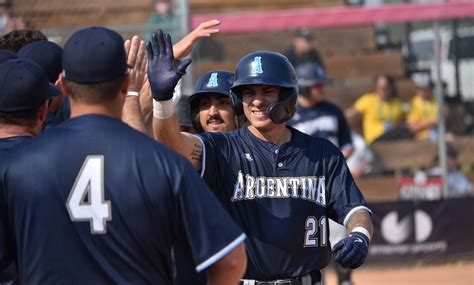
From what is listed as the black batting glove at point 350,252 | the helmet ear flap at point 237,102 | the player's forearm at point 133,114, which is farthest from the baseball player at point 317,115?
the player's forearm at point 133,114

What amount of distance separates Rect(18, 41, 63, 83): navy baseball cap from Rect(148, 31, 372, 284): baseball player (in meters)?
0.94

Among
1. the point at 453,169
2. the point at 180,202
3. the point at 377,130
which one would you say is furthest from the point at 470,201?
the point at 180,202

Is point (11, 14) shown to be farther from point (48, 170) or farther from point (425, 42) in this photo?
point (48, 170)

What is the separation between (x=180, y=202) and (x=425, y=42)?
10591mm

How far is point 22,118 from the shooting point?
4168 mm

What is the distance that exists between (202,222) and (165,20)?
811cm

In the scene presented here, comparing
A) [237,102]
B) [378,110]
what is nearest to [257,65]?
[237,102]

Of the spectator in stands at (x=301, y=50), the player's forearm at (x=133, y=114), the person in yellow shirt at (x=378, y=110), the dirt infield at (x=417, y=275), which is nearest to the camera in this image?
the player's forearm at (x=133, y=114)

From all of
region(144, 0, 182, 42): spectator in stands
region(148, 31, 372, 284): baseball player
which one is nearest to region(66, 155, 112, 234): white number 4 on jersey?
region(148, 31, 372, 284): baseball player

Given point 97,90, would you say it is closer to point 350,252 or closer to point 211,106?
point 350,252

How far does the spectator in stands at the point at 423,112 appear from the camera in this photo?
13438 mm

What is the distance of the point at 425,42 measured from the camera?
13.6m

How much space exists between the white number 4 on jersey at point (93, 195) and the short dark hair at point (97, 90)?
0.22m

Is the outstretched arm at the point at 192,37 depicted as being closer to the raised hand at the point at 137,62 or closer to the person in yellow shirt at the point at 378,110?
the raised hand at the point at 137,62
